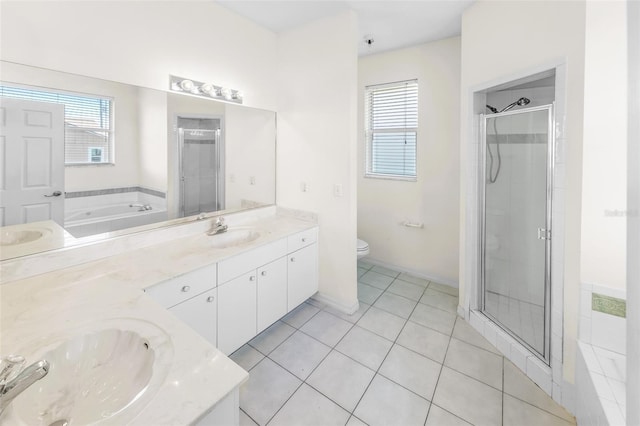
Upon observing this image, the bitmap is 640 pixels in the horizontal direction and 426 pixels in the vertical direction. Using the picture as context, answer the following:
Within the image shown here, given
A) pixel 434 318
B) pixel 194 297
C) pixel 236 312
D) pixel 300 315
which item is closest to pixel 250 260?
pixel 236 312

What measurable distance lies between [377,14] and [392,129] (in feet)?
4.07

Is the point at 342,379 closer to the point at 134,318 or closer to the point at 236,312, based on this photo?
the point at 236,312

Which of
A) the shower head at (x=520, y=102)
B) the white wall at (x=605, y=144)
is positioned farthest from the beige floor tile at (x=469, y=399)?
the shower head at (x=520, y=102)

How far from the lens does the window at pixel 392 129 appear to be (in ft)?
10.8

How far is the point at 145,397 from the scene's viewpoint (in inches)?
29.5

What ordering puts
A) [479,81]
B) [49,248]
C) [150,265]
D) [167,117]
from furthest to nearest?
[479,81] < [167,117] < [150,265] < [49,248]

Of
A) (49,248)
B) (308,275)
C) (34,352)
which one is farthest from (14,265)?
(308,275)

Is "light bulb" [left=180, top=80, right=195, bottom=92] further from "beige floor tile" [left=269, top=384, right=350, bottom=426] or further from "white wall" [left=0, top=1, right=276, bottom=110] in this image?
"beige floor tile" [left=269, top=384, right=350, bottom=426]

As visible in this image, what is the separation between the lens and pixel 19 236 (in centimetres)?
147

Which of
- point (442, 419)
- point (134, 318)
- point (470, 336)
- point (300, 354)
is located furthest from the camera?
point (470, 336)

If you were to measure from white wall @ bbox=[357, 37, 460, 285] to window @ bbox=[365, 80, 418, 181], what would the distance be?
0.08m

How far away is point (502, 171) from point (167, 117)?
2.55m

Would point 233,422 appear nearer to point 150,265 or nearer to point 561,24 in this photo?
point 150,265

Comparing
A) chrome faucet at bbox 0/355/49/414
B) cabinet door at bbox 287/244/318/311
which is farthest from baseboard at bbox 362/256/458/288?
chrome faucet at bbox 0/355/49/414
